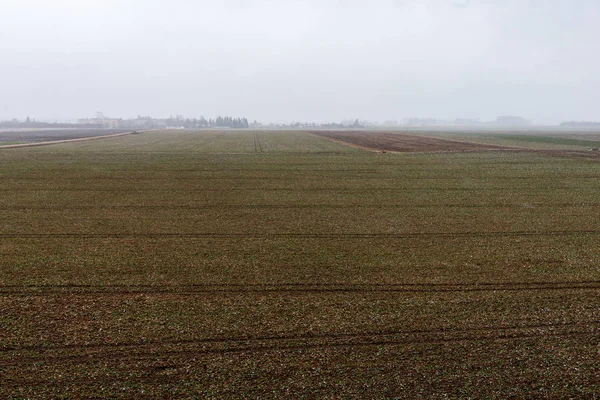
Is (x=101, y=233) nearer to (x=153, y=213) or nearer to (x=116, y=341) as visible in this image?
(x=153, y=213)

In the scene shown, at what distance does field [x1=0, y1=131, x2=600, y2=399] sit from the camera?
839cm

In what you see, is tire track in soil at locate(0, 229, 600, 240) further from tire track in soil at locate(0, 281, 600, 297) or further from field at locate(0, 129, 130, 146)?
field at locate(0, 129, 130, 146)

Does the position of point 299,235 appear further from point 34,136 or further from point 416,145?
point 34,136

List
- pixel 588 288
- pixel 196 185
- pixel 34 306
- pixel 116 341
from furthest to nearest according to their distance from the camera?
pixel 196 185
pixel 588 288
pixel 34 306
pixel 116 341

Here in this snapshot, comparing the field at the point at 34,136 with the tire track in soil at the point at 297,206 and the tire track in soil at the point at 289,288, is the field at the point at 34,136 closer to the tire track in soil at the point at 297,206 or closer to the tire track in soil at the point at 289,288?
the tire track in soil at the point at 297,206

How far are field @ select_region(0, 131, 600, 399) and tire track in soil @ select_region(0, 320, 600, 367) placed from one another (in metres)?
0.04

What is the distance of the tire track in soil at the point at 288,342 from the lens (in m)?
9.02

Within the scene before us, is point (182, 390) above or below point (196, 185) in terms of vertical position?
below

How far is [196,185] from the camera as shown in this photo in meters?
30.3

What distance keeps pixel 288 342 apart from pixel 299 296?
7.99 ft

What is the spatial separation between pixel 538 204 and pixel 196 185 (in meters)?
20.9

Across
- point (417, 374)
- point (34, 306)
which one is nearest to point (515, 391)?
point (417, 374)

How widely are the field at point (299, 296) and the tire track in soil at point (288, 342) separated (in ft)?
0.14

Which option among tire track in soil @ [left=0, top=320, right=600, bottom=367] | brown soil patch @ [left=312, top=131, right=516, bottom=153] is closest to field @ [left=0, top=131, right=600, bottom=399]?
tire track in soil @ [left=0, top=320, right=600, bottom=367]
